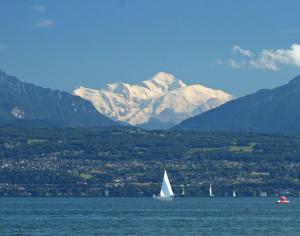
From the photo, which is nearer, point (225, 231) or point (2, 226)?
point (225, 231)

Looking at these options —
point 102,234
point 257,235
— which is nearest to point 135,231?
point 102,234

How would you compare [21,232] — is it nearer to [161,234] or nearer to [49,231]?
[49,231]

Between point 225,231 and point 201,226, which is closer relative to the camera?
point 225,231

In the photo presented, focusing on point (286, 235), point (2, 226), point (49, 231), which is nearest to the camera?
point (286, 235)

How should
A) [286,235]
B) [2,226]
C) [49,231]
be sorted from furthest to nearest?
1. [2,226]
2. [49,231]
3. [286,235]

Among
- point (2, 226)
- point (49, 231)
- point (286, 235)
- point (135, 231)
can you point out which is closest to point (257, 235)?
point (286, 235)

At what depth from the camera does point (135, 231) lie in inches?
7244

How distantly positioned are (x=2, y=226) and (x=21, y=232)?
18.0 meters

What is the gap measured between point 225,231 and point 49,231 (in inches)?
1113

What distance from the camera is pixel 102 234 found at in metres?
176

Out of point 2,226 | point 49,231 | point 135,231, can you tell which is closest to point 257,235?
point 135,231

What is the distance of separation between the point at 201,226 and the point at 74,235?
32269 millimetres

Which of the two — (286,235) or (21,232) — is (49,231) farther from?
(286,235)

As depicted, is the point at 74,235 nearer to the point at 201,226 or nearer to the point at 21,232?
the point at 21,232
